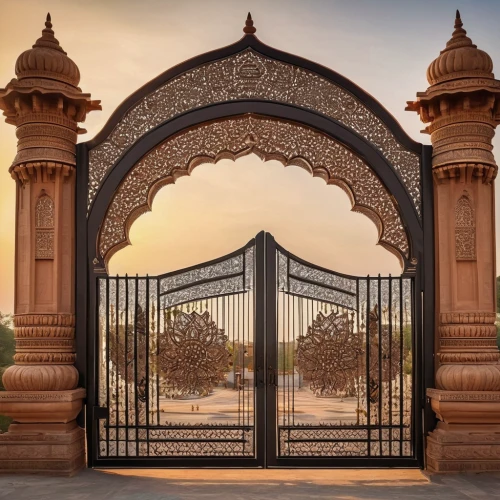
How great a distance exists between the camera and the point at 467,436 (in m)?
5.02

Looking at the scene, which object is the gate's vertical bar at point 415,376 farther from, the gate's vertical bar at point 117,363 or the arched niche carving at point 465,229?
the gate's vertical bar at point 117,363

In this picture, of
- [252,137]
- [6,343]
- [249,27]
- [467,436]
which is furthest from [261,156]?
[6,343]

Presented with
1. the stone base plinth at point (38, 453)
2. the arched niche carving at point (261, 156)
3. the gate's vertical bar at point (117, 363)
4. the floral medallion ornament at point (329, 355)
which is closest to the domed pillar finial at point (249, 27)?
the arched niche carving at point (261, 156)

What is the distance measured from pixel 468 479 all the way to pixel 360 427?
0.82 meters

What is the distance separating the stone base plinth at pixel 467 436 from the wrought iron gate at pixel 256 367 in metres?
0.31

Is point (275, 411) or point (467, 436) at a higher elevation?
point (275, 411)

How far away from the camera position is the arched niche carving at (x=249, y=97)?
5457 millimetres

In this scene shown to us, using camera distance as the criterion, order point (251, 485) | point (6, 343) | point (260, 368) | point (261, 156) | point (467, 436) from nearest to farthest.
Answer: point (251, 485)
point (467, 436)
point (260, 368)
point (261, 156)
point (6, 343)

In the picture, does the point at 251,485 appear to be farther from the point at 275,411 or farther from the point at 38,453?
the point at 38,453

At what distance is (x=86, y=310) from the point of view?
5.34m

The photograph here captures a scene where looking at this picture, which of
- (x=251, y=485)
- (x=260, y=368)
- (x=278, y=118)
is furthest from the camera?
(x=278, y=118)

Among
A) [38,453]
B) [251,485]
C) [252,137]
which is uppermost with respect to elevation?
[252,137]

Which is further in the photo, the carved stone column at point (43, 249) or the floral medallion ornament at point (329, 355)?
the floral medallion ornament at point (329, 355)

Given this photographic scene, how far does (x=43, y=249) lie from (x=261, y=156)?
1769mm
